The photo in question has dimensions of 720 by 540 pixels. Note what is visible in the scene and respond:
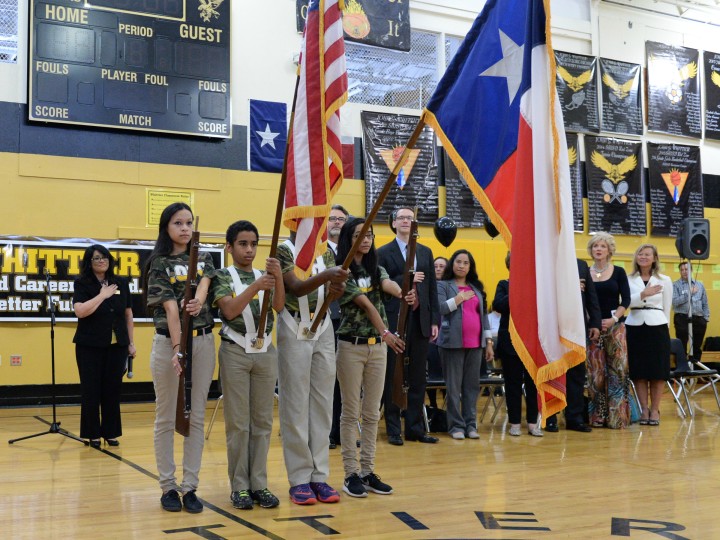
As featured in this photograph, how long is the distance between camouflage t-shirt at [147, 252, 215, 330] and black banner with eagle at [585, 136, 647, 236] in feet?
29.6

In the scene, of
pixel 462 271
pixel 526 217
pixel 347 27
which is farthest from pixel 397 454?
pixel 347 27

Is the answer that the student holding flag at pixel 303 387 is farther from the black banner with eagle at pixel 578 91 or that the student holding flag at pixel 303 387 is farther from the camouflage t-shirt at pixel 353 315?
the black banner with eagle at pixel 578 91

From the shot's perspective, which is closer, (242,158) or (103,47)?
(103,47)

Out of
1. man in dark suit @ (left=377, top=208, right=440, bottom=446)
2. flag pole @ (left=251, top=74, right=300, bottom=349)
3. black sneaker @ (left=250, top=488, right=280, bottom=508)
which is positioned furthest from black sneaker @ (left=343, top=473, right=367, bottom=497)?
man in dark suit @ (left=377, top=208, right=440, bottom=446)

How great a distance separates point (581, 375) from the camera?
711 centimetres

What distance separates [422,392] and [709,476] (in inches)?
88.0

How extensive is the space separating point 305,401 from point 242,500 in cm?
58

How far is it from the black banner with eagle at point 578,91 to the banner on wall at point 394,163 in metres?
2.26

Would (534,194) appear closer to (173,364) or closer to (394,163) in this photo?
(173,364)

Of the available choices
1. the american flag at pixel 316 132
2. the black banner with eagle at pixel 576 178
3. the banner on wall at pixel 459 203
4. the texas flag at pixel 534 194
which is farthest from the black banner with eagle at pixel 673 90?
the texas flag at pixel 534 194

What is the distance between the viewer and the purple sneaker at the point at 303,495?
4164 mm

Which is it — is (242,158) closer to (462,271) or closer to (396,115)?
(396,115)

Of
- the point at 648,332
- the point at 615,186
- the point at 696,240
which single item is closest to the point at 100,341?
the point at 648,332

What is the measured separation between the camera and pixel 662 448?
6176 mm
